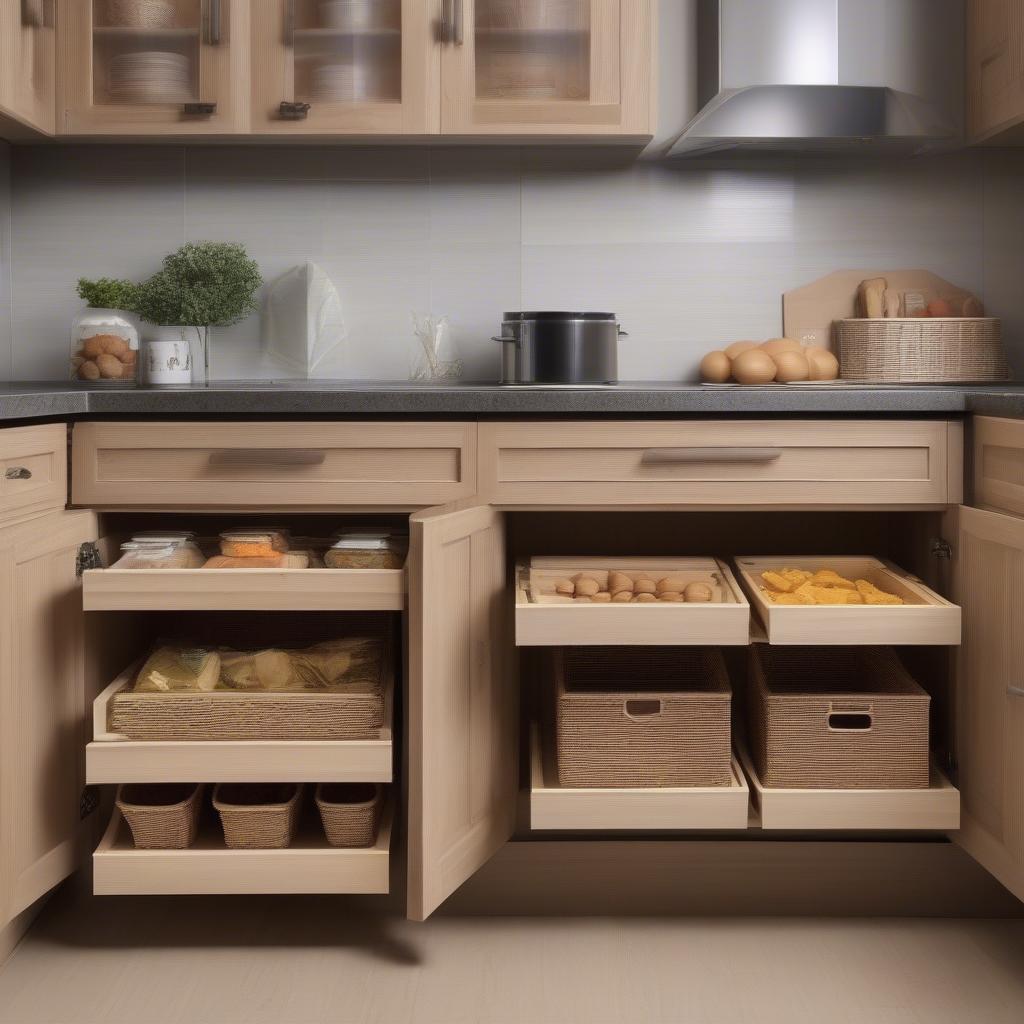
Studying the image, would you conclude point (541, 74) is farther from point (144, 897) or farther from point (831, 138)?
point (144, 897)

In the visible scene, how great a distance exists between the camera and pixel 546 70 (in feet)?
7.60

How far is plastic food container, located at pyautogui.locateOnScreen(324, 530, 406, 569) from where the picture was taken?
2.01 meters

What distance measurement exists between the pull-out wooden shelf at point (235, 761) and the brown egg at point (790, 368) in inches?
42.2

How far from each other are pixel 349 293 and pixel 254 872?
1.30 metres

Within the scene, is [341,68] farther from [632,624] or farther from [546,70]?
[632,624]

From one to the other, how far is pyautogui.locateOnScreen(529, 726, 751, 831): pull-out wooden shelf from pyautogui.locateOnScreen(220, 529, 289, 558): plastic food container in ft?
2.00

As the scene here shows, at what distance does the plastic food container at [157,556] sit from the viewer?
198 centimetres

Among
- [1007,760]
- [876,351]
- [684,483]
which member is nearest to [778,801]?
[1007,760]

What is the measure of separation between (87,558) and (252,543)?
0.29 metres

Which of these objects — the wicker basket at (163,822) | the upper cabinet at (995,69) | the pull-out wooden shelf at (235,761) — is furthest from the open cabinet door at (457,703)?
the upper cabinet at (995,69)

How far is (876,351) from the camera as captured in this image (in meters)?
2.44

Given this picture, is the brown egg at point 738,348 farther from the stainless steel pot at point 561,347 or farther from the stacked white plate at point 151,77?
the stacked white plate at point 151,77

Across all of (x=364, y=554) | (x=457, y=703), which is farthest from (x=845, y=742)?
(x=364, y=554)

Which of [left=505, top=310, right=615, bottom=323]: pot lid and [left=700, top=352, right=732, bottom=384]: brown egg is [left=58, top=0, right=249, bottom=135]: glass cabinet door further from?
[left=700, top=352, right=732, bottom=384]: brown egg
